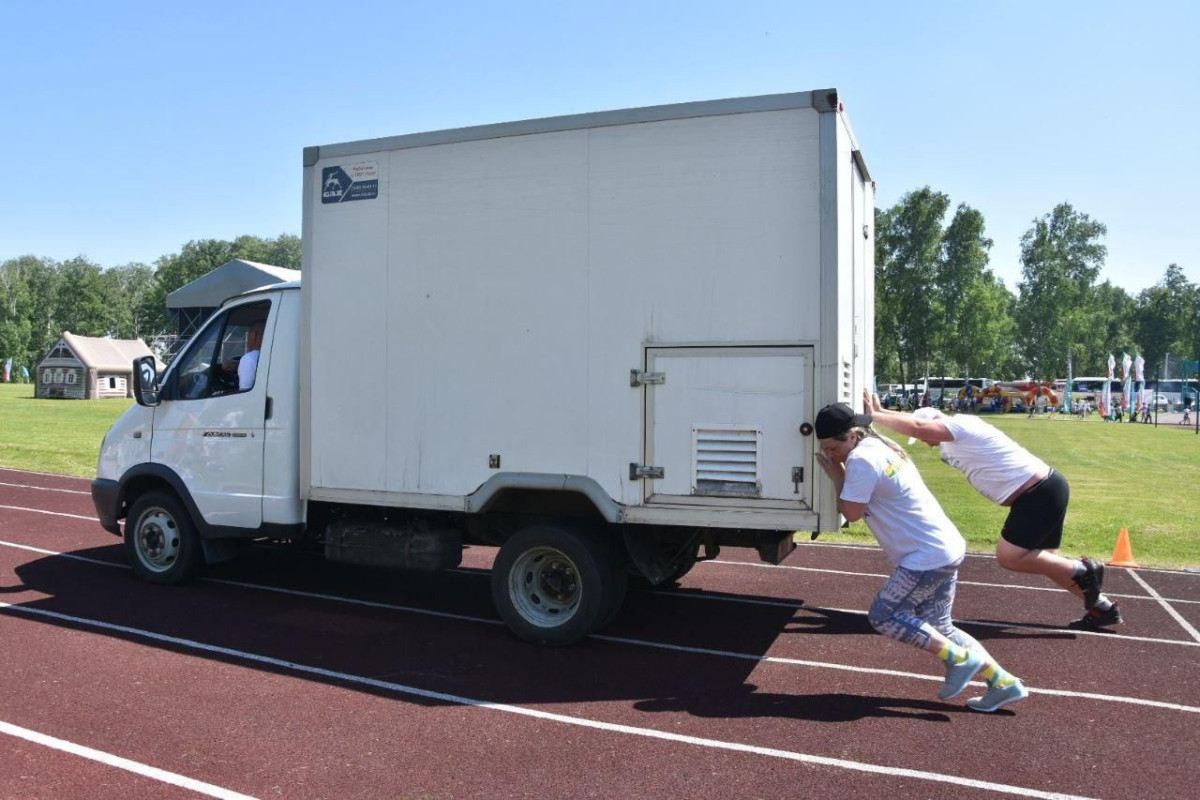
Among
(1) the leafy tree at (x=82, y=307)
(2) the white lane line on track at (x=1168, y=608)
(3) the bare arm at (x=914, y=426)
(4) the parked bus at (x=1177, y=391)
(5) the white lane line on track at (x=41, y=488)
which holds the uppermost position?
(1) the leafy tree at (x=82, y=307)

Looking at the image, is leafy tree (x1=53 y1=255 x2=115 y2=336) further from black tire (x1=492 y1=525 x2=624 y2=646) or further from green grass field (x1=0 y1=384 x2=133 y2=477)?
black tire (x1=492 y1=525 x2=624 y2=646)

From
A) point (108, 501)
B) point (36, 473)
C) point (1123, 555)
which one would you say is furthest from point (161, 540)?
point (36, 473)

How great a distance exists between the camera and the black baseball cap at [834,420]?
4875 mm

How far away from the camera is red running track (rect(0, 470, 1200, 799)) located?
4027 millimetres

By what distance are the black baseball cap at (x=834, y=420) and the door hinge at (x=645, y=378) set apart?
1041 millimetres

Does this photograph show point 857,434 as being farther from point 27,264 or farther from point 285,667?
point 27,264

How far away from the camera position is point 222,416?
283 inches

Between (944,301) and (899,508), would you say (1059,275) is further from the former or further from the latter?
(899,508)

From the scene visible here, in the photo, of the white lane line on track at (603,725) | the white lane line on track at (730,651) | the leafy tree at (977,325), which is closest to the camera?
the white lane line on track at (603,725)

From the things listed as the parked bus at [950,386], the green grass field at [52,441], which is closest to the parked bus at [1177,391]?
the parked bus at [950,386]

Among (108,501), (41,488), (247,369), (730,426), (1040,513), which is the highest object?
(247,369)

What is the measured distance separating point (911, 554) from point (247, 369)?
5109 mm

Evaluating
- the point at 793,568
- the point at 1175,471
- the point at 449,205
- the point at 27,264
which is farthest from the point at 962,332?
the point at 27,264

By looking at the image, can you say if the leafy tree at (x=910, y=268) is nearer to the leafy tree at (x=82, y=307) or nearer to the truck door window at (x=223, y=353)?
the truck door window at (x=223, y=353)
